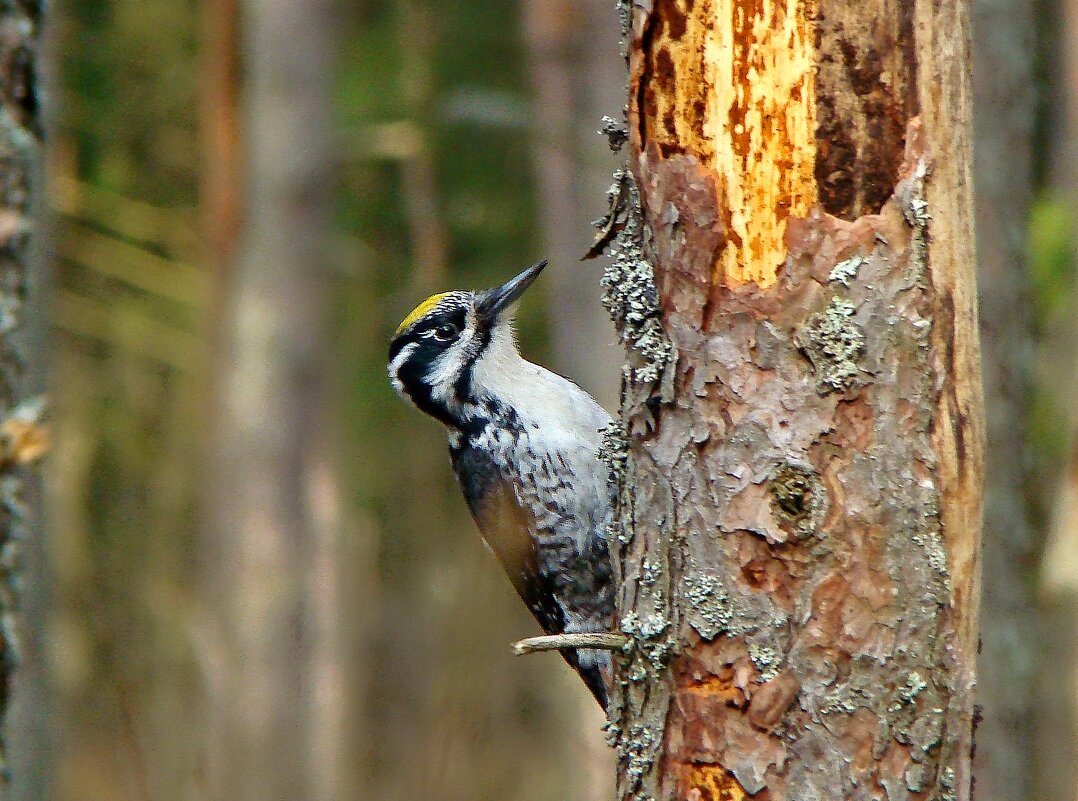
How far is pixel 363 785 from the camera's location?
12953mm

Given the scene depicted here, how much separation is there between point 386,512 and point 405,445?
1.04 meters

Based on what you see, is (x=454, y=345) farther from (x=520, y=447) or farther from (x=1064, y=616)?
(x=1064, y=616)

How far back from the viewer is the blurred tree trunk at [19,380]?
10.6 feet

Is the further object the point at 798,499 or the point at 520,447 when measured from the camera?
the point at 520,447

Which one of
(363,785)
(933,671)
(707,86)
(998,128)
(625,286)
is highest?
(998,128)

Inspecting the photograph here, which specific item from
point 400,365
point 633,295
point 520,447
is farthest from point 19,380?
point 633,295

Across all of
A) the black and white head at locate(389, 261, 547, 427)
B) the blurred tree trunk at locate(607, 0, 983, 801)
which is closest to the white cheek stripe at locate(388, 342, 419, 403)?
the black and white head at locate(389, 261, 547, 427)

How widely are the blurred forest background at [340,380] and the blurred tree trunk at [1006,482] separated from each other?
1 cm

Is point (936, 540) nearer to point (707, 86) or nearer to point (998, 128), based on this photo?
point (707, 86)

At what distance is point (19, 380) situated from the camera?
3285 millimetres

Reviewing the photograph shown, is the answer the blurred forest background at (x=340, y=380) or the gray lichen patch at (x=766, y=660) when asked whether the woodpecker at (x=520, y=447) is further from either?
the gray lichen patch at (x=766, y=660)

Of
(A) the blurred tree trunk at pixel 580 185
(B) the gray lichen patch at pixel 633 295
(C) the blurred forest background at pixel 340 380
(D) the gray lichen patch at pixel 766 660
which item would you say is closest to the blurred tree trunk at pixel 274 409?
(C) the blurred forest background at pixel 340 380

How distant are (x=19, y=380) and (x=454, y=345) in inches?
52.9

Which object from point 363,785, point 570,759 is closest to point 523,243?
point 363,785
